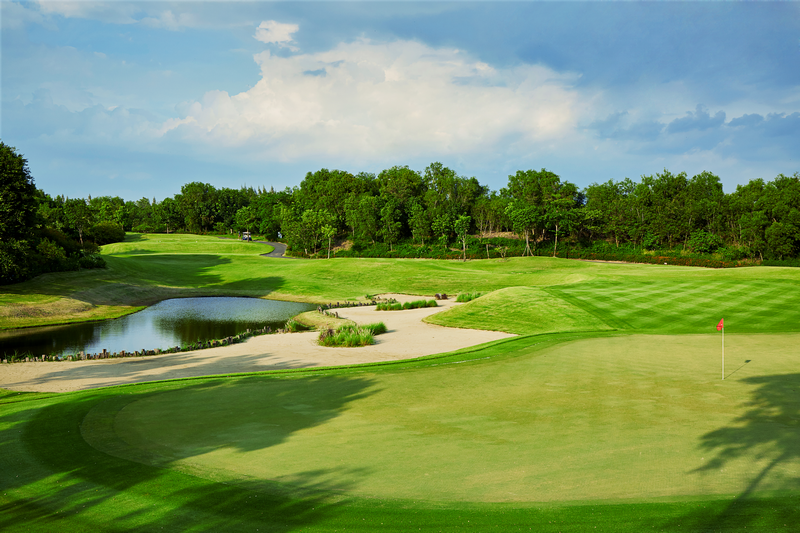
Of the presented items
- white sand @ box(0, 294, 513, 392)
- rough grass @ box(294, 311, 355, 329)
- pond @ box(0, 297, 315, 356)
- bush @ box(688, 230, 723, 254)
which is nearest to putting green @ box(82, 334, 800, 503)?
white sand @ box(0, 294, 513, 392)

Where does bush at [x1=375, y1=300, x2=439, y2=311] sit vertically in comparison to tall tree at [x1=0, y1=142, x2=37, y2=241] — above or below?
below

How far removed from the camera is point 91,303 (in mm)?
34844

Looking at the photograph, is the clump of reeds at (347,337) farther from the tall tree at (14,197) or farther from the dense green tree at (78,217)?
the dense green tree at (78,217)

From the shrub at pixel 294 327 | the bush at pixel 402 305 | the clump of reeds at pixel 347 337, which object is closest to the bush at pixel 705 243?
the bush at pixel 402 305

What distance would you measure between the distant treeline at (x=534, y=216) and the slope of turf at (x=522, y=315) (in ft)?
156

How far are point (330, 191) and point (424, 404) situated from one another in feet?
328

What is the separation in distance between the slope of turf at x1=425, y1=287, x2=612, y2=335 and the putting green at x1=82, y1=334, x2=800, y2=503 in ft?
29.6

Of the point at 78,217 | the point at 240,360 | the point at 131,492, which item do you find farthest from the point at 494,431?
the point at 78,217

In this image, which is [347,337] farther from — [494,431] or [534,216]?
[534,216]

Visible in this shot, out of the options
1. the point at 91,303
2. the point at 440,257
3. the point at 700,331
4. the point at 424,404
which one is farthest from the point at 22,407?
the point at 440,257

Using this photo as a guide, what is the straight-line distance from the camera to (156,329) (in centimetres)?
2877

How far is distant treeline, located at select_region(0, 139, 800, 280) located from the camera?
68438 mm

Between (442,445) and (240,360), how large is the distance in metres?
13.2

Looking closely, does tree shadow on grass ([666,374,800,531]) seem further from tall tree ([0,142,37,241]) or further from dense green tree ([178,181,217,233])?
dense green tree ([178,181,217,233])
